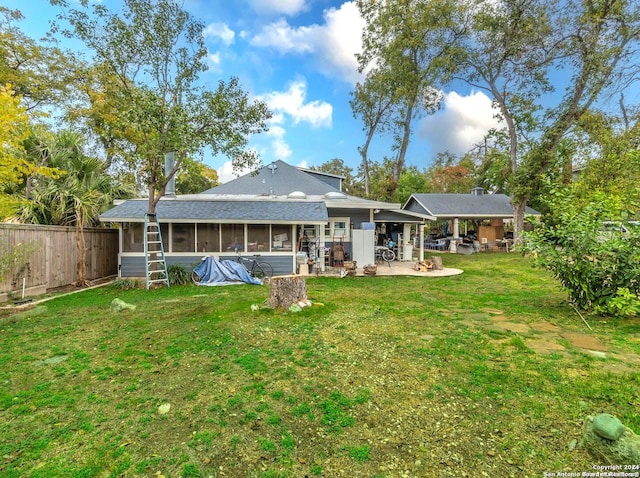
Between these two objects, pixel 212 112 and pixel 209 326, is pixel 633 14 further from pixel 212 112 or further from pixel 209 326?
pixel 209 326

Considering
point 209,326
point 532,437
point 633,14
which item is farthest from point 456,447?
point 633,14

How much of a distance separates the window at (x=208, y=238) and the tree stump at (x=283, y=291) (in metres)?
5.19

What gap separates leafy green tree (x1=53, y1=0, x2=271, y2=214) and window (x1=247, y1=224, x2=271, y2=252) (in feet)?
7.96

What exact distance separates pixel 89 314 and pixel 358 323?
5.42 metres

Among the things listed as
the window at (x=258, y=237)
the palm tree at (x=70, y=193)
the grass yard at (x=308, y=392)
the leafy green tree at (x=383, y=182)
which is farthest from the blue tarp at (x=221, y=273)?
the leafy green tree at (x=383, y=182)

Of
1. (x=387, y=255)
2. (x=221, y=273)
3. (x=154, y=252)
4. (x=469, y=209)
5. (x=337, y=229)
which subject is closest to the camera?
(x=154, y=252)

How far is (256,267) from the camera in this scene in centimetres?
1073

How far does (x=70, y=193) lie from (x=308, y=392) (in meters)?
10.5

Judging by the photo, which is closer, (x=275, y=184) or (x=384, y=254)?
(x=384, y=254)

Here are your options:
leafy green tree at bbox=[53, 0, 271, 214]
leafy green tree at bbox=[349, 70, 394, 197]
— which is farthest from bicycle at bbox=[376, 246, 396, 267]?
leafy green tree at bbox=[349, 70, 394, 197]

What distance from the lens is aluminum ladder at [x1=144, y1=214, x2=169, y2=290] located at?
9413 millimetres

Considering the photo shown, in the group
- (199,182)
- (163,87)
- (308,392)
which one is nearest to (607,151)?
(308,392)

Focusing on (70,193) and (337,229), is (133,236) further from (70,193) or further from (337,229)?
(337,229)

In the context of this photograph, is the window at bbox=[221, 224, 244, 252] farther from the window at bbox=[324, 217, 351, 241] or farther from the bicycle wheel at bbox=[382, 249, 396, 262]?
the bicycle wheel at bbox=[382, 249, 396, 262]
